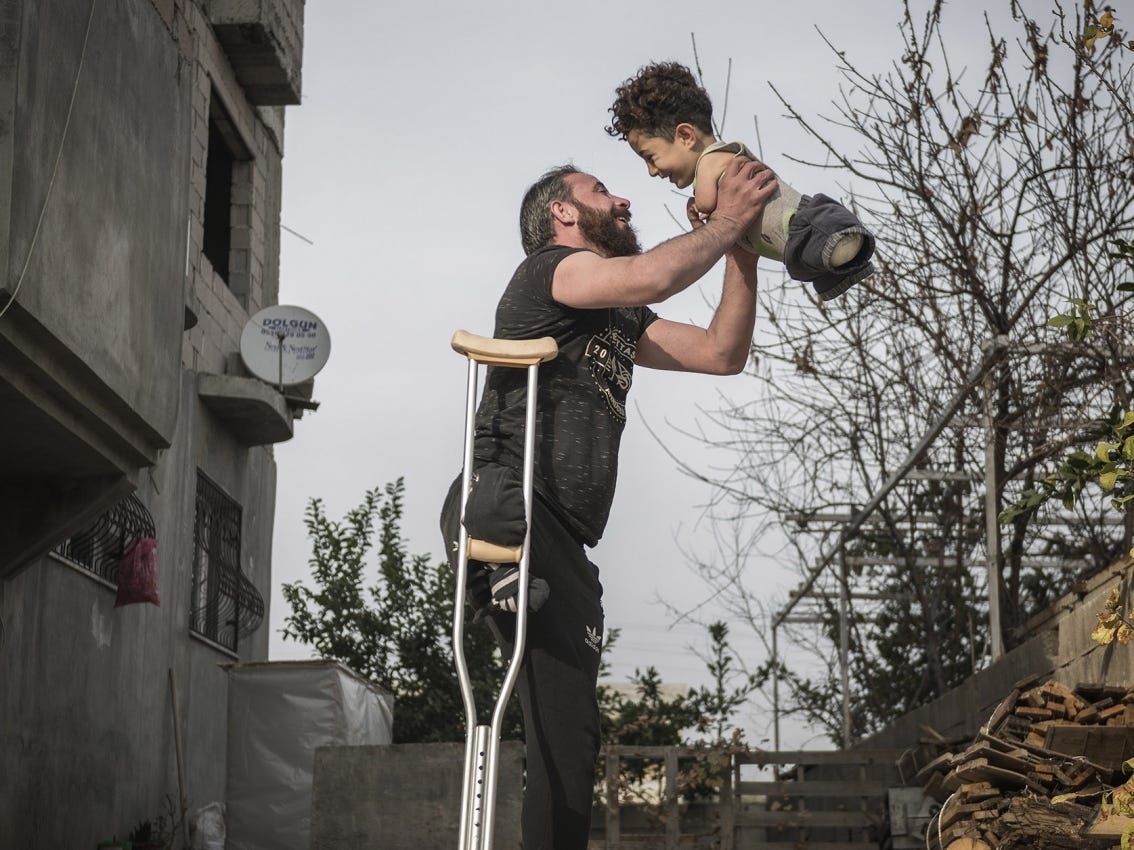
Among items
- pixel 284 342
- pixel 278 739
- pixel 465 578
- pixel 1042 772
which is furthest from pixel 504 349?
pixel 284 342

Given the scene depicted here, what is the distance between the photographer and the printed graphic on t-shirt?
3102 millimetres

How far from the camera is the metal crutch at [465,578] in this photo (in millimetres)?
2553

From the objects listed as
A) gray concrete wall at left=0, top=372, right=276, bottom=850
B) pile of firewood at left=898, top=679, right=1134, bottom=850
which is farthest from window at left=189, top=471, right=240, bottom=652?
pile of firewood at left=898, top=679, right=1134, bottom=850

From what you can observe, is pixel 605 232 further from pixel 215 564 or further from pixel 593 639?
pixel 215 564

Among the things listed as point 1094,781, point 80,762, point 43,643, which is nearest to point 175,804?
point 80,762

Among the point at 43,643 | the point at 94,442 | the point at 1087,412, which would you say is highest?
the point at 1087,412

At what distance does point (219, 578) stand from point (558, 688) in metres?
9.05

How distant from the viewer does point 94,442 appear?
6301 mm

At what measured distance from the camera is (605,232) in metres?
3.26

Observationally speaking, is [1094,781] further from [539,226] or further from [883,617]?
[883,617]

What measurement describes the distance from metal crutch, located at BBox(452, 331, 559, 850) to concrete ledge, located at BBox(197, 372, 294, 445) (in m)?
8.17

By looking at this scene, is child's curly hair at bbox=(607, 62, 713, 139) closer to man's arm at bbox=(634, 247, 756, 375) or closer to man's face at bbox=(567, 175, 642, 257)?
man's face at bbox=(567, 175, 642, 257)

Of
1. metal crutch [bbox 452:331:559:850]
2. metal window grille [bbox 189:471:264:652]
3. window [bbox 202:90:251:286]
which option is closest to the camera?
metal crutch [bbox 452:331:559:850]

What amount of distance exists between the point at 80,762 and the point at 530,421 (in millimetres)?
6234
